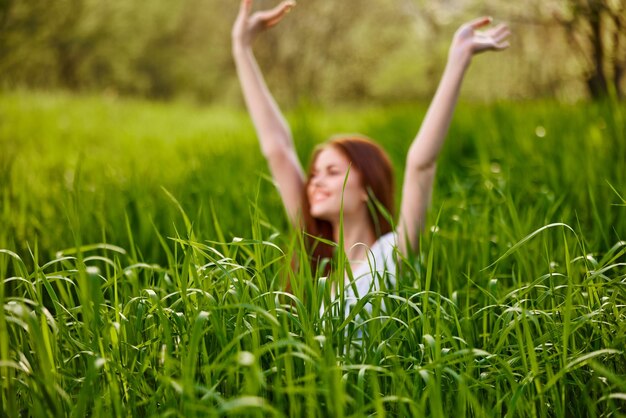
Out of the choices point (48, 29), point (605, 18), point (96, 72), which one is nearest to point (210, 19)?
point (96, 72)

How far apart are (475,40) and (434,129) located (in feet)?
1.10

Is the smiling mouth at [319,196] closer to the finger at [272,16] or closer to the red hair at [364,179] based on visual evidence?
the red hair at [364,179]

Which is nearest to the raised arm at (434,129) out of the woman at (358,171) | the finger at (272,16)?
the woman at (358,171)

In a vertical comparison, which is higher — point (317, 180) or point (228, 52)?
point (228, 52)

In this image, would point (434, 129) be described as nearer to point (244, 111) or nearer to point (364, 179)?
point (364, 179)

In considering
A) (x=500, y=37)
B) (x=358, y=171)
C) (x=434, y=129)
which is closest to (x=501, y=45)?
(x=500, y=37)

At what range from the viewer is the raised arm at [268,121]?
2.49 metres

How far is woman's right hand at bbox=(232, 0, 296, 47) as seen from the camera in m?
2.50

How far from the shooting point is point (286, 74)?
14727 millimetres

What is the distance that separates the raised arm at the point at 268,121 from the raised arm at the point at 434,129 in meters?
0.49

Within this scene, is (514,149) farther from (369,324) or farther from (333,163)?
(369,324)

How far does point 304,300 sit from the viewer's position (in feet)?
5.73

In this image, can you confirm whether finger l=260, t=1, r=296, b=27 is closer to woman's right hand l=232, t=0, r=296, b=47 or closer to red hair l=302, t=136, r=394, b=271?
woman's right hand l=232, t=0, r=296, b=47

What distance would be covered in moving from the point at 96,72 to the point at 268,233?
15815mm
